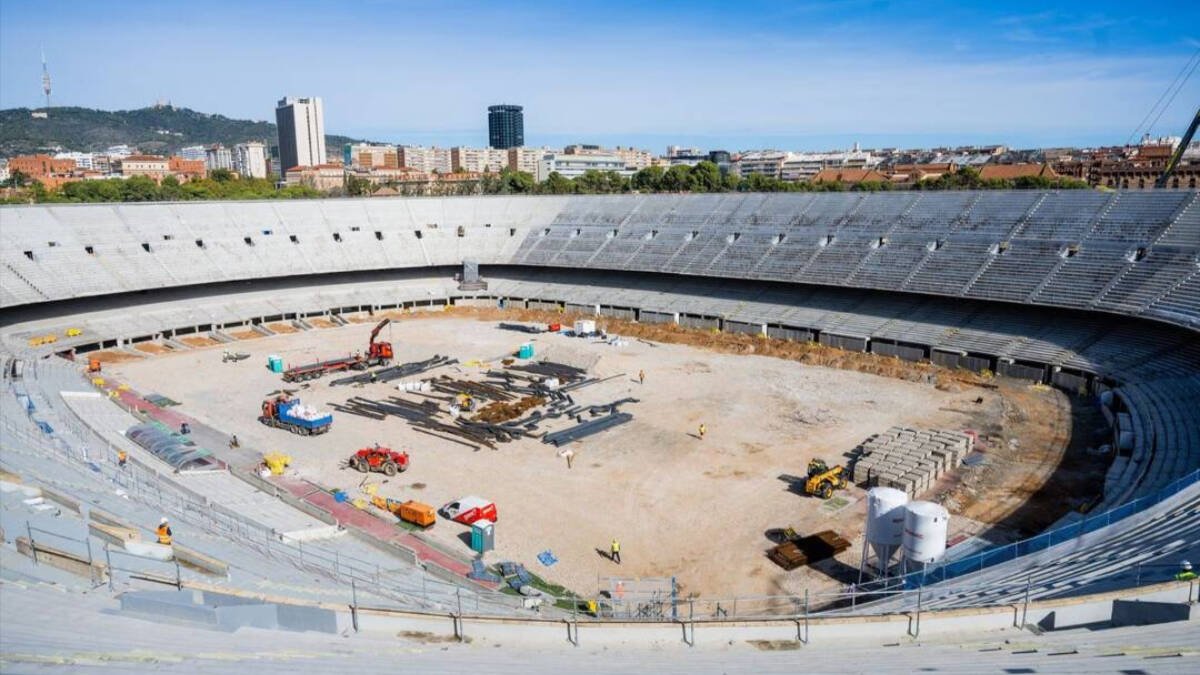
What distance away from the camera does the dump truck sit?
2283 cm

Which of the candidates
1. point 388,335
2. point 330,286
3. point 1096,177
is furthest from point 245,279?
point 1096,177

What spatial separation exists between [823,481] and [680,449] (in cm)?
630

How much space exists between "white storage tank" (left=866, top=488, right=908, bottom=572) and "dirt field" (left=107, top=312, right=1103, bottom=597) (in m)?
2.17

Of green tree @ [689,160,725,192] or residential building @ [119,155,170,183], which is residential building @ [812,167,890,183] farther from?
residential building @ [119,155,170,183]

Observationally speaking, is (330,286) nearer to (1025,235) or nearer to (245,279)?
(245,279)

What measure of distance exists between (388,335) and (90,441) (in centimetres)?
2510

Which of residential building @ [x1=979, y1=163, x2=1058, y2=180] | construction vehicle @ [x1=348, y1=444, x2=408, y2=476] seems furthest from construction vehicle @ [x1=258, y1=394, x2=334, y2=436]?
residential building @ [x1=979, y1=163, x2=1058, y2=180]

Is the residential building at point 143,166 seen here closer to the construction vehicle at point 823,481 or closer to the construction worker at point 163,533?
the construction worker at point 163,533

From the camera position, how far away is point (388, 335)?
5047 cm

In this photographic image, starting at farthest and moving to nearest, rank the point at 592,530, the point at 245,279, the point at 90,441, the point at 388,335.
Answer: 1. the point at 245,279
2. the point at 388,335
3. the point at 90,441
4. the point at 592,530

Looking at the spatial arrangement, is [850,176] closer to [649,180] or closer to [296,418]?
[649,180]

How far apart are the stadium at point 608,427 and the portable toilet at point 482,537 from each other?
442 millimetres

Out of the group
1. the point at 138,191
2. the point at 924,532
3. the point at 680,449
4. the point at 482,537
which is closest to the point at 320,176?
the point at 138,191

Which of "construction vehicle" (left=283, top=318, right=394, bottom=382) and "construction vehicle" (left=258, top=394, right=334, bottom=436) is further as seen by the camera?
"construction vehicle" (left=283, top=318, right=394, bottom=382)
